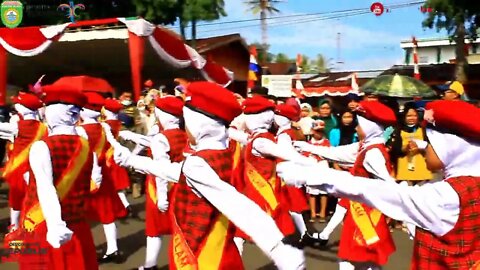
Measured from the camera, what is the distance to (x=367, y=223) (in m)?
5.36

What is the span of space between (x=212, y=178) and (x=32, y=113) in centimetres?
476

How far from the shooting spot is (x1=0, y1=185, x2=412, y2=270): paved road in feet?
23.7

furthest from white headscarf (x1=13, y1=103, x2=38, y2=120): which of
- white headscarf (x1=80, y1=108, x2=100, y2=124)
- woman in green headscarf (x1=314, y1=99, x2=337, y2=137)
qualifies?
woman in green headscarf (x1=314, y1=99, x2=337, y2=137)

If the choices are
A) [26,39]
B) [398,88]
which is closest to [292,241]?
[26,39]

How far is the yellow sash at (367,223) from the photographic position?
5.31 metres

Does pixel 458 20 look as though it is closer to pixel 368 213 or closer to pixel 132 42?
pixel 132 42

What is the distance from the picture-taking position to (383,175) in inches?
200

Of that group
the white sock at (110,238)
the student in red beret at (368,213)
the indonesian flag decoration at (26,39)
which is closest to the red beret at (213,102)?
the student in red beret at (368,213)

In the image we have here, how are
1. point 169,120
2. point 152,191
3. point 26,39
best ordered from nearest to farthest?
point 169,120 < point 152,191 < point 26,39

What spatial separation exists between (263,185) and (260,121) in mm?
665

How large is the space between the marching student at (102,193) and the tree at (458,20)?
1186 centimetres

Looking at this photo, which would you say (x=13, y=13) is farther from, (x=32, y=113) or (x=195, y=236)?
(x=195, y=236)

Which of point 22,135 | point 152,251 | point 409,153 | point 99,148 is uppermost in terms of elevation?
point 22,135

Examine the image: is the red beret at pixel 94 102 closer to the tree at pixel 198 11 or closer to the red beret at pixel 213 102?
the red beret at pixel 213 102
